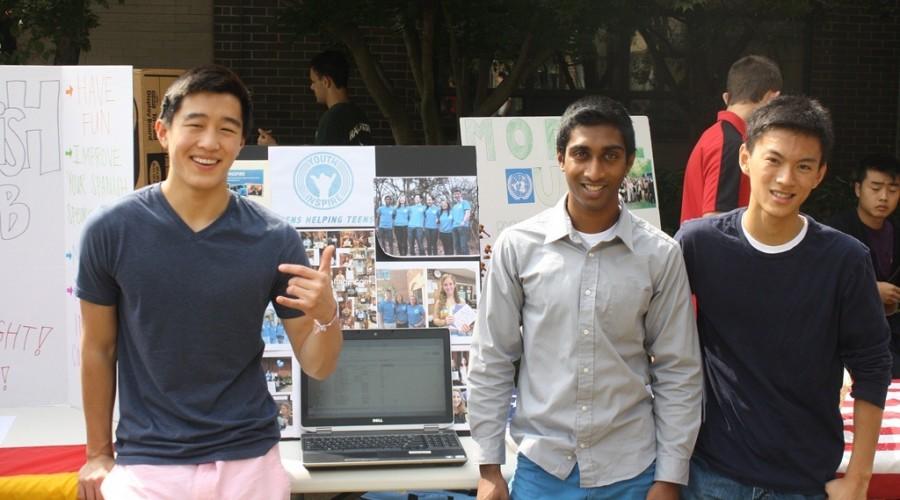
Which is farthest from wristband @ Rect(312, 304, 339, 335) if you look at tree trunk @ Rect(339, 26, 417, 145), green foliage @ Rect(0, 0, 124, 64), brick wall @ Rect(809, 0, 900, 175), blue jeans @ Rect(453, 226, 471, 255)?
brick wall @ Rect(809, 0, 900, 175)

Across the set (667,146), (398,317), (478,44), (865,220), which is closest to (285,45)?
(478,44)

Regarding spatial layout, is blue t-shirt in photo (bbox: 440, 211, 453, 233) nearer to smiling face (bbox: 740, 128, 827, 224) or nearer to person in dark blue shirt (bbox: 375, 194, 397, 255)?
person in dark blue shirt (bbox: 375, 194, 397, 255)

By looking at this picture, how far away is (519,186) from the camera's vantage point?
4.32 metres

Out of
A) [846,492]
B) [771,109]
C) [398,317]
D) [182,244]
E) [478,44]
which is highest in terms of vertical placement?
[478,44]

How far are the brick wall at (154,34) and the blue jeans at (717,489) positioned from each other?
24.1 ft

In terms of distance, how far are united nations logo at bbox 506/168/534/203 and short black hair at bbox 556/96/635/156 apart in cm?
144

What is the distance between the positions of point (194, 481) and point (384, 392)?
980 millimetres

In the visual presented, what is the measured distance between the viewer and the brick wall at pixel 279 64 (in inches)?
361

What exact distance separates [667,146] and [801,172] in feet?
24.7

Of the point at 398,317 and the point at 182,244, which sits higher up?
the point at 182,244

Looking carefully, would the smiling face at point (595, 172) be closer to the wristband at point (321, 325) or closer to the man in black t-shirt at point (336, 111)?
the wristband at point (321, 325)

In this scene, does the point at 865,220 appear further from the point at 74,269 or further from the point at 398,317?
the point at 74,269

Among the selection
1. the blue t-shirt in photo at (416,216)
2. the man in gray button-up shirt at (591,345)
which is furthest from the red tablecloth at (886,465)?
the blue t-shirt in photo at (416,216)

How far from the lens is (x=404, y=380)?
345 centimetres
